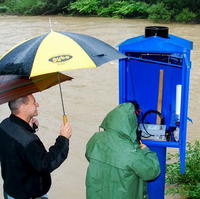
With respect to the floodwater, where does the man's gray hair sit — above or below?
above

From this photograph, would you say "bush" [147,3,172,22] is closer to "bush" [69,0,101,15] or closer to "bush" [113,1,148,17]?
"bush" [113,1,148,17]

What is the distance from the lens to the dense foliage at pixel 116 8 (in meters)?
18.6

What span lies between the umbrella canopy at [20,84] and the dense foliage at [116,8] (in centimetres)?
1620

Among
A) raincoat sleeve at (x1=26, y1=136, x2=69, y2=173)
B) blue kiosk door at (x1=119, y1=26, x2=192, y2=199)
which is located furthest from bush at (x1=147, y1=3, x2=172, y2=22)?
raincoat sleeve at (x1=26, y1=136, x2=69, y2=173)

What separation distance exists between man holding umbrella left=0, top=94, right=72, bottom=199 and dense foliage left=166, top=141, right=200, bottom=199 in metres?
1.56

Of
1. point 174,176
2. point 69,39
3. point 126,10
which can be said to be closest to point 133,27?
point 126,10

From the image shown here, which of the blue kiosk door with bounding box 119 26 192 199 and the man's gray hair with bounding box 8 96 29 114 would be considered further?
the blue kiosk door with bounding box 119 26 192 199

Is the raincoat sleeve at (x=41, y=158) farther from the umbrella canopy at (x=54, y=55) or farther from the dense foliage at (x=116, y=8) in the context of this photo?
the dense foliage at (x=116, y=8)

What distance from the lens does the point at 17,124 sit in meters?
2.19

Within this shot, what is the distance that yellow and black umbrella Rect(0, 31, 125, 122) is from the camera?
2.19m

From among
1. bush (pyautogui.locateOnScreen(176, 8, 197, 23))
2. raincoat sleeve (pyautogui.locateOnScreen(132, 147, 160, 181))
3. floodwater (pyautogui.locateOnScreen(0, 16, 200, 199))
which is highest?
raincoat sleeve (pyautogui.locateOnScreen(132, 147, 160, 181))

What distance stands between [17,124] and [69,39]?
66cm

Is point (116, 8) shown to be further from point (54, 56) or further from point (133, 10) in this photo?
point (54, 56)

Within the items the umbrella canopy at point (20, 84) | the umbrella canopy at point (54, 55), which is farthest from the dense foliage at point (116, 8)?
the umbrella canopy at point (54, 55)
